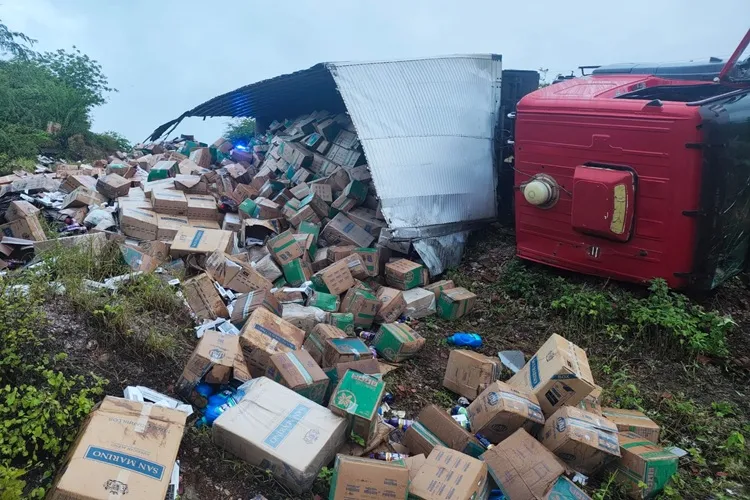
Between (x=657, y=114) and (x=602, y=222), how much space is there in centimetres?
88

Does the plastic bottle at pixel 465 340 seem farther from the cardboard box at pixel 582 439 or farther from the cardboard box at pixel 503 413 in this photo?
the cardboard box at pixel 582 439

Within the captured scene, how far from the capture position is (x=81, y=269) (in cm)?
385

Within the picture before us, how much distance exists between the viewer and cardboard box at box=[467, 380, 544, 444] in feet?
8.73

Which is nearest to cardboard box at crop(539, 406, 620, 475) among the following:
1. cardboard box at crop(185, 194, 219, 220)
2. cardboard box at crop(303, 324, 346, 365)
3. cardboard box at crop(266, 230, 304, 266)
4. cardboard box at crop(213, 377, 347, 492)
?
cardboard box at crop(213, 377, 347, 492)

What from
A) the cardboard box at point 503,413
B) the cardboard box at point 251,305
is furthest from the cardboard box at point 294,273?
the cardboard box at point 503,413

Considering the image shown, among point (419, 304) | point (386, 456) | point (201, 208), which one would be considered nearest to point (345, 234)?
point (419, 304)

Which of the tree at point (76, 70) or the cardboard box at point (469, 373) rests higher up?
the tree at point (76, 70)

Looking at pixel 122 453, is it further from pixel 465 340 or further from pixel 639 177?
pixel 639 177

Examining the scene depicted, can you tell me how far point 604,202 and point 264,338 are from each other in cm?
278

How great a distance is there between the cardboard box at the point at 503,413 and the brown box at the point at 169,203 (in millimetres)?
3942

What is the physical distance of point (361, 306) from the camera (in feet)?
13.5

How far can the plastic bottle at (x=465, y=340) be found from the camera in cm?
398

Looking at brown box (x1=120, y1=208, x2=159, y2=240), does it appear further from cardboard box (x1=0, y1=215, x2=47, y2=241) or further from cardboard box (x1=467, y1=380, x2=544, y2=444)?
cardboard box (x1=467, y1=380, x2=544, y2=444)

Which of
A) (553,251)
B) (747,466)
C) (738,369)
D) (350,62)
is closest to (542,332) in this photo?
(553,251)
